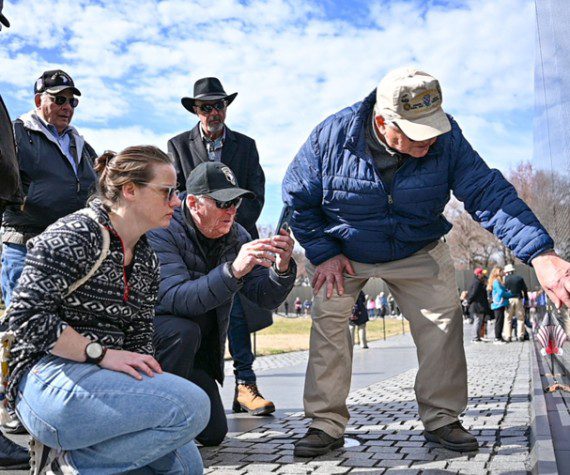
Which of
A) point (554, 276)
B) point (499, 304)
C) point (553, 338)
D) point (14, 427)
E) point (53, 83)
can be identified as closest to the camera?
point (554, 276)

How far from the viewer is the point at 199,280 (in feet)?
12.3

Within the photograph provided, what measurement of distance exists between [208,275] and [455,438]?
1562 millimetres

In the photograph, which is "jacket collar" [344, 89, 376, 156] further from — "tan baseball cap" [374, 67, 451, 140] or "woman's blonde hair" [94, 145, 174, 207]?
"woman's blonde hair" [94, 145, 174, 207]

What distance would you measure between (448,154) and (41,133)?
2.54 m

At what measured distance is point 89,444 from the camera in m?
2.59

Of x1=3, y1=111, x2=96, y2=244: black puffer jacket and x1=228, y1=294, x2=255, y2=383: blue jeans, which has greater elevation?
x1=3, y1=111, x2=96, y2=244: black puffer jacket

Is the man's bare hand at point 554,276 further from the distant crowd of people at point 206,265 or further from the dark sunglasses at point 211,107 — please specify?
the dark sunglasses at point 211,107

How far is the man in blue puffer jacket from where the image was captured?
3.81 meters

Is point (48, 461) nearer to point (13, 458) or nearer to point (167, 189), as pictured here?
A: point (13, 458)

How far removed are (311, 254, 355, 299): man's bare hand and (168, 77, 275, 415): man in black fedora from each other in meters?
1.19

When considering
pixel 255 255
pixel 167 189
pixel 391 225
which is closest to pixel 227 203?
pixel 255 255

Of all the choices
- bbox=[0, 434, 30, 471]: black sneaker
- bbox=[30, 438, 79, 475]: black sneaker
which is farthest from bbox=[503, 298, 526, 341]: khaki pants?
bbox=[30, 438, 79, 475]: black sneaker

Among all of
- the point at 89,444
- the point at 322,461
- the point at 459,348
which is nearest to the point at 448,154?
the point at 459,348

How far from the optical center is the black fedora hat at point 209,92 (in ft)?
17.7
